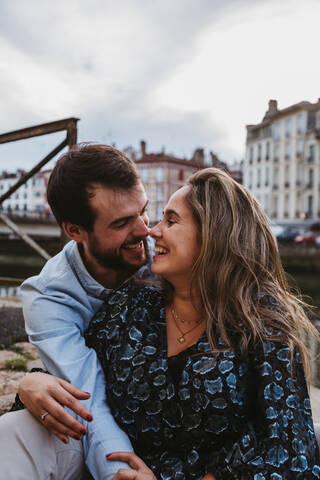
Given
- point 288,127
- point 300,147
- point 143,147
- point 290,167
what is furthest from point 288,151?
point 143,147

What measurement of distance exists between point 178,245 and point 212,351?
1.25 feet

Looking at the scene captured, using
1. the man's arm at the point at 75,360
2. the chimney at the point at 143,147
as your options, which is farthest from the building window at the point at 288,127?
the man's arm at the point at 75,360

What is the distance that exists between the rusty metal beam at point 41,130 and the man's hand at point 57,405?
2.23 m

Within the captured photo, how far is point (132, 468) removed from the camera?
4.32ft

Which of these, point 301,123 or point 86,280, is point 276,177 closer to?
point 301,123

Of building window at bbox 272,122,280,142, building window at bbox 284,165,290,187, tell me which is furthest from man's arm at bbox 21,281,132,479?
building window at bbox 272,122,280,142

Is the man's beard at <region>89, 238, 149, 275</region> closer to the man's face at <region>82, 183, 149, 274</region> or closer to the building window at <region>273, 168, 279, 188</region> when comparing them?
the man's face at <region>82, 183, 149, 274</region>

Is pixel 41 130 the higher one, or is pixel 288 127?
pixel 288 127

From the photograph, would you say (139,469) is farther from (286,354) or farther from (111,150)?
(111,150)

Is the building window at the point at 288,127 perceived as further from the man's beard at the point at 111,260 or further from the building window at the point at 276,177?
the man's beard at the point at 111,260

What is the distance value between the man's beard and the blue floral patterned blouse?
0.44m

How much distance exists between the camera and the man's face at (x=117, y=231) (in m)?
1.86

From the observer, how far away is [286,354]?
4.11ft

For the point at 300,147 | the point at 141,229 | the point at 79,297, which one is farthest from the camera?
the point at 300,147
